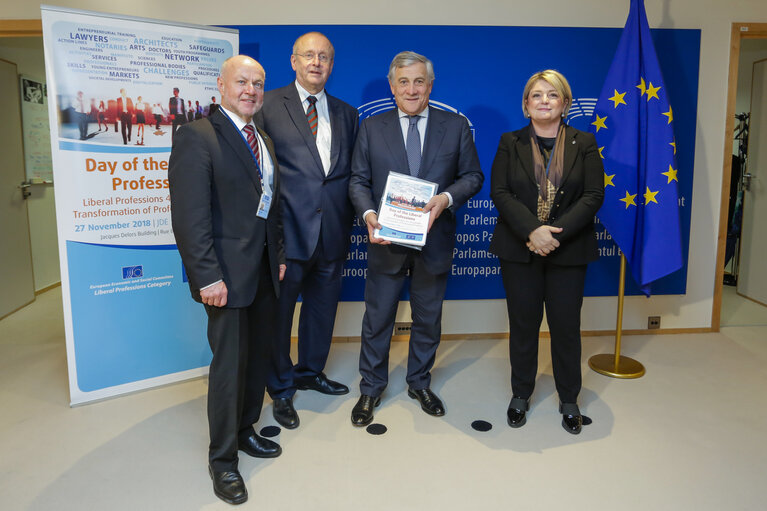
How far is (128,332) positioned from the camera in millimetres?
3018

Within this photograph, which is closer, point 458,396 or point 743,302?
point 458,396

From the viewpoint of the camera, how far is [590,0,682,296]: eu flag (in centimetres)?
318

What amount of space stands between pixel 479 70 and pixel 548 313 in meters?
1.93

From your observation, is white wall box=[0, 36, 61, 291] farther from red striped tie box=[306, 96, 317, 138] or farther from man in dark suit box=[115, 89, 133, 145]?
red striped tie box=[306, 96, 317, 138]

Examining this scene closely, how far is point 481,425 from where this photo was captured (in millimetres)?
2730

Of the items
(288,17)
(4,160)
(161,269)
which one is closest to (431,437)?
(161,269)

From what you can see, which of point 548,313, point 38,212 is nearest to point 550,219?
point 548,313

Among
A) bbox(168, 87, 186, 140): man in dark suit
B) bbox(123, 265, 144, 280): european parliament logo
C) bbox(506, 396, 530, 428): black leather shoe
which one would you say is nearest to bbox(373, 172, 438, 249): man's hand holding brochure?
bbox(506, 396, 530, 428): black leather shoe

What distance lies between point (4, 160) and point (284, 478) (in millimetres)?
4257

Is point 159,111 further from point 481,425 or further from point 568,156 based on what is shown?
point 481,425

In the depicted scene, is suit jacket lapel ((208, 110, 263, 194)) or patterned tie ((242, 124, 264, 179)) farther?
patterned tie ((242, 124, 264, 179))

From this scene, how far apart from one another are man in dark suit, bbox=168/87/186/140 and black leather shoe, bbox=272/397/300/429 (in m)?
1.59

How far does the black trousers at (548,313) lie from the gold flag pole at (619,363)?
0.84 meters

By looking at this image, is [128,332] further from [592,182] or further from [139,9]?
[592,182]
